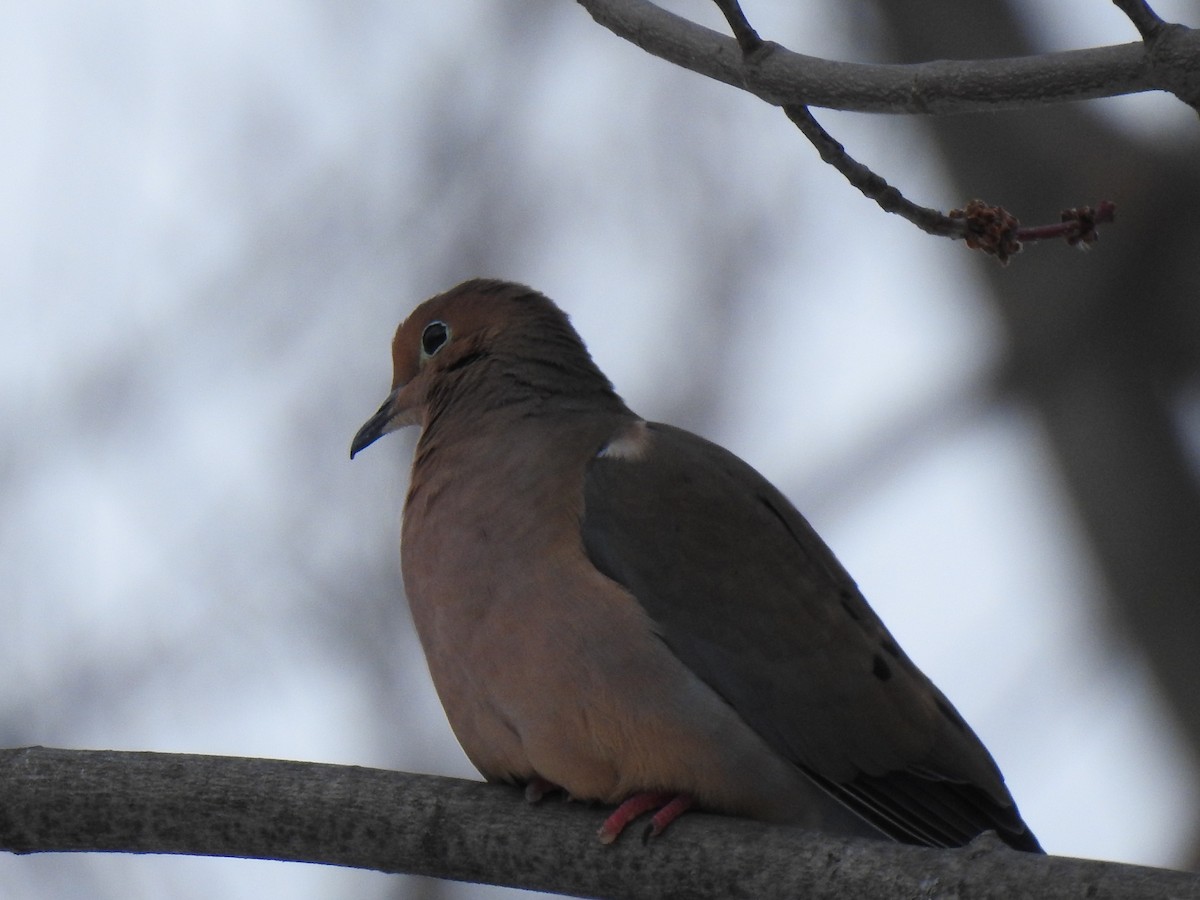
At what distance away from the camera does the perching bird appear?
324 cm

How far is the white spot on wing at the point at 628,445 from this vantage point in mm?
3686

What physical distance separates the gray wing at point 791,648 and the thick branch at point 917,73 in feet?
3.88

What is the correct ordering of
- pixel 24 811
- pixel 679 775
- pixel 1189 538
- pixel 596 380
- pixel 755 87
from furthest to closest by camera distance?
pixel 1189 538, pixel 596 380, pixel 679 775, pixel 24 811, pixel 755 87

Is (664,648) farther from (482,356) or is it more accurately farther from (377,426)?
(377,426)

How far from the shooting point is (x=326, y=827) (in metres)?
2.89

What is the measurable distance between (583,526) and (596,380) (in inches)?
35.3

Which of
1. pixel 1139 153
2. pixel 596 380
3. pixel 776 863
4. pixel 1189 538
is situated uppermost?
pixel 1139 153

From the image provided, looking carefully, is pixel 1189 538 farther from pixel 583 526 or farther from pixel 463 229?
pixel 463 229

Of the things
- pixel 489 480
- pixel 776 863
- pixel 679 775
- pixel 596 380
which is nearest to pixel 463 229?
pixel 596 380

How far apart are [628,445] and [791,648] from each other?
0.61 meters

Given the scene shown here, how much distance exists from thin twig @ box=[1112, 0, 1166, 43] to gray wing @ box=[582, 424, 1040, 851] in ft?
5.21

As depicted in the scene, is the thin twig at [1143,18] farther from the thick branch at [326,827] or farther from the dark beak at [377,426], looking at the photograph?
the dark beak at [377,426]

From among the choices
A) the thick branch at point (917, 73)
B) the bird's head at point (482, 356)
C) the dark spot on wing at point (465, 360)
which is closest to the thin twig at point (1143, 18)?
the thick branch at point (917, 73)

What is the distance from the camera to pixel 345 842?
2908 mm
